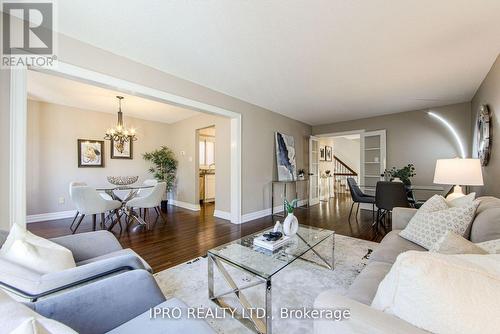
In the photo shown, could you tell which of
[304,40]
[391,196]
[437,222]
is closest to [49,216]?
[304,40]

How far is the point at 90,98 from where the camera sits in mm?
3869

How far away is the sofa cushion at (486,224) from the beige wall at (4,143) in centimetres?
370

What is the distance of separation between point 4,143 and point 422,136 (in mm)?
6548

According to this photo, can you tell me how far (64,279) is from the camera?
37.1 inches

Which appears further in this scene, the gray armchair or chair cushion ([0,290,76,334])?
the gray armchair

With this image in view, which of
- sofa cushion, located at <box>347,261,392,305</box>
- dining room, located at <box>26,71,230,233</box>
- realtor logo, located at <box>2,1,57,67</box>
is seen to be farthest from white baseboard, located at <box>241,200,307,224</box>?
realtor logo, located at <box>2,1,57,67</box>

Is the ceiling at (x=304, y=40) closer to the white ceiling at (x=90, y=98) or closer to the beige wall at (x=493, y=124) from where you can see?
the beige wall at (x=493, y=124)

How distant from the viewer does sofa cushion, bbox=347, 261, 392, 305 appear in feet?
3.33

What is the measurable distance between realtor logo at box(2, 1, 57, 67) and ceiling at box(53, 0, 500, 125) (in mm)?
135

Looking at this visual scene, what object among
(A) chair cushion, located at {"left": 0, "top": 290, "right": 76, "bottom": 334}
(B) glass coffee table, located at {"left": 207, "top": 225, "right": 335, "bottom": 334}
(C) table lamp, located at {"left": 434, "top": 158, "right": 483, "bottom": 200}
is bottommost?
(B) glass coffee table, located at {"left": 207, "top": 225, "right": 335, "bottom": 334}

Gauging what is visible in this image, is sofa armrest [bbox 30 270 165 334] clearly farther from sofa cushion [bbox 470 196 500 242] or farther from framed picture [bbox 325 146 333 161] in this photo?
framed picture [bbox 325 146 333 161]

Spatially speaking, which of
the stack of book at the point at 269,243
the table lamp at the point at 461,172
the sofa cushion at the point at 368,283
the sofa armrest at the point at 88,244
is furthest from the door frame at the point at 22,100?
the table lamp at the point at 461,172

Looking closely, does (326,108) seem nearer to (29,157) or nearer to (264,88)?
(264,88)

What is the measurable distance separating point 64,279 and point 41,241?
406mm
